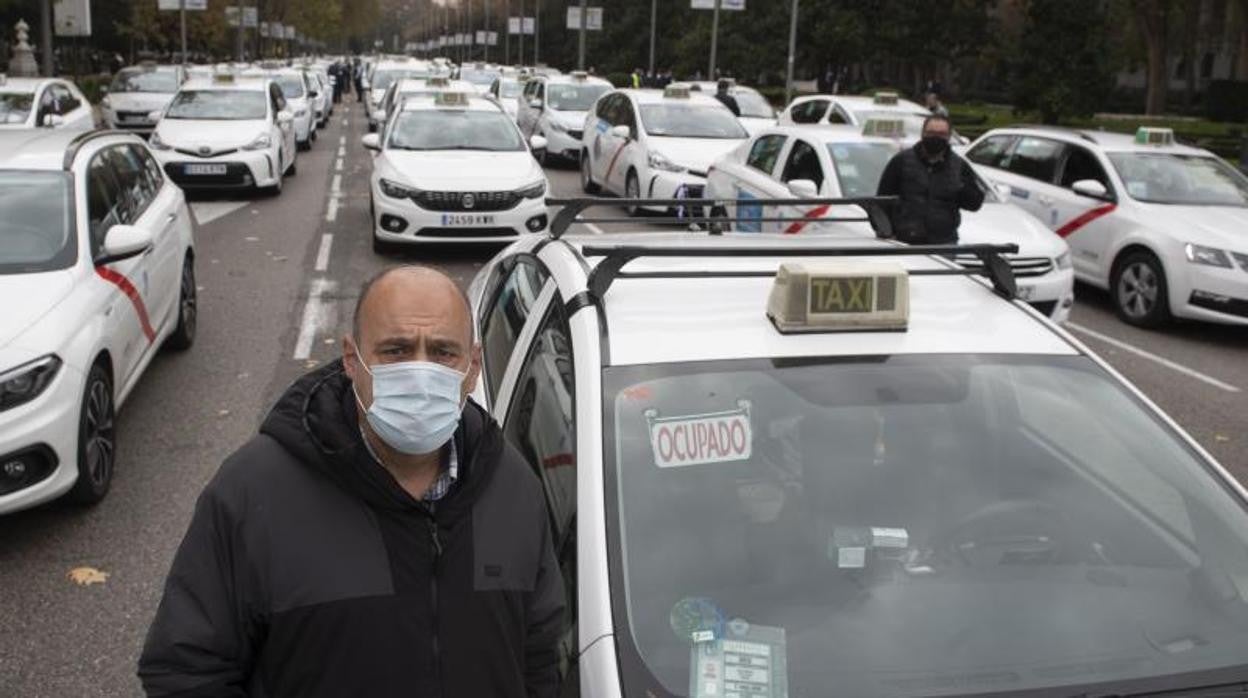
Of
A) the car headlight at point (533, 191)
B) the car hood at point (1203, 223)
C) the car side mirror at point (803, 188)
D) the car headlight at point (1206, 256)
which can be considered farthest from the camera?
the car headlight at point (533, 191)

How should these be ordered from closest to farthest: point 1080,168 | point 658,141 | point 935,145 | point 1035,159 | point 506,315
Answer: point 506,315, point 935,145, point 1080,168, point 1035,159, point 658,141

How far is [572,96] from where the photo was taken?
22.9 meters

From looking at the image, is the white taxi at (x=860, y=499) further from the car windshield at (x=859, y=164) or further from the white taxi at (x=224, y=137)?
the white taxi at (x=224, y=137)

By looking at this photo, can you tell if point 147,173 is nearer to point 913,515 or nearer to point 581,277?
point 581,277

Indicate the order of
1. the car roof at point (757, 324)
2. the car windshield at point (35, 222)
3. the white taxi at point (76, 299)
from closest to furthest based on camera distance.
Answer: the car roof at point (757, 324)
the white taxi at point (76, 299)
the car windshield at point (35, 222)

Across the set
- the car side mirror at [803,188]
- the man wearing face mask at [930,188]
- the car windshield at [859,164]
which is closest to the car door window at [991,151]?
the car windshield at [859,164]

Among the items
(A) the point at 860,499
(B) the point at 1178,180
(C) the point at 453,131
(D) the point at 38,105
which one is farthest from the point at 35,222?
(D) the point at 38,105

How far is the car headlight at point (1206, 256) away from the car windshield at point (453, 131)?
696 centimetres

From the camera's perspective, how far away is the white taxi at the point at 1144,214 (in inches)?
390

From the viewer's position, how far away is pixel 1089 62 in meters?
30.1

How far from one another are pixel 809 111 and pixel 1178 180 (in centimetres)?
837

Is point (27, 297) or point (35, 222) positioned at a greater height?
point (35, 222)

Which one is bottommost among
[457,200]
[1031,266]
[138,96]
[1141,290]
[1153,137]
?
[1141,290]

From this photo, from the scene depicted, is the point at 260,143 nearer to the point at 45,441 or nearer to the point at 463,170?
the point at 463,170
